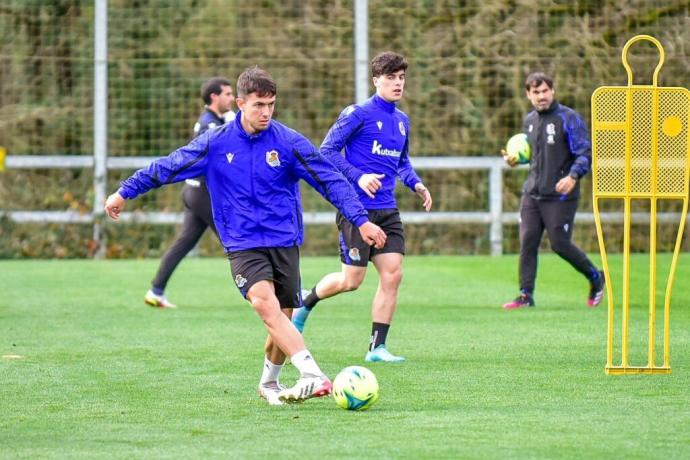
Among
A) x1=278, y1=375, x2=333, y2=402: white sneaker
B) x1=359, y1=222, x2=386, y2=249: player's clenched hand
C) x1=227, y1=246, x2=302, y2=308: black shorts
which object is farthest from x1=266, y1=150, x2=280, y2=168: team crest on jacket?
x1=278, y1=375, x2=333, y2=402: white sneaker

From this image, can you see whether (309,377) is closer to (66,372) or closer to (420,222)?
(66,372)

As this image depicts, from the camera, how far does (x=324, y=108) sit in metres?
21.1

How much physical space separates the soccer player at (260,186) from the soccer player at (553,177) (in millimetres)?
5633

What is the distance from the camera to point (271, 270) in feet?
24.3

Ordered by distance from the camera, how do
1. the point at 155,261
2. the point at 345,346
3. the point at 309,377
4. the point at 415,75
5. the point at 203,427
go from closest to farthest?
1. the point at 203,427
2. the point at 309,377
3. the point at 345,346
4. the point at 155,261
5. the point at 415,75

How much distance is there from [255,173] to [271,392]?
111 cm

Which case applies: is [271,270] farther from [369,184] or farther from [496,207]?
[496,207]

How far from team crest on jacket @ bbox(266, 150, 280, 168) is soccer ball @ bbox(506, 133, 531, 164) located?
227 inches

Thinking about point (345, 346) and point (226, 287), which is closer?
point (345, 346)

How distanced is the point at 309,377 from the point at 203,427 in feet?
2.35

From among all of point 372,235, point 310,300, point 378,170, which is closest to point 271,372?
point 372,235

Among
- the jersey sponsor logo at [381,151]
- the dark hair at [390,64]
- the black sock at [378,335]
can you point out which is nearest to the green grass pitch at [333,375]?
the black sock at [378,335]

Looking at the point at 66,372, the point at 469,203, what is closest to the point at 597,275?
the point at 66,372

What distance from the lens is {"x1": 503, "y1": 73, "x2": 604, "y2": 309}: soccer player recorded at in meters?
12.8
